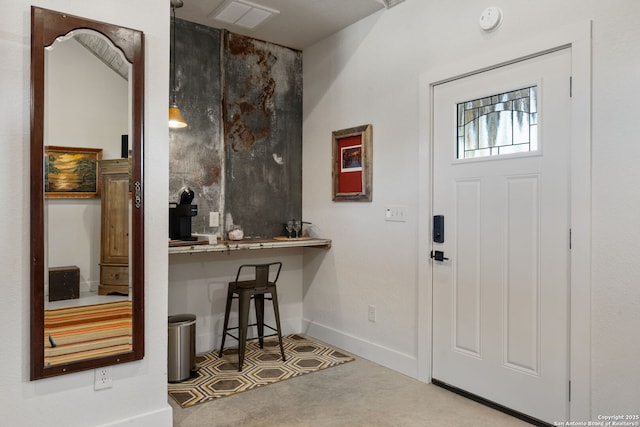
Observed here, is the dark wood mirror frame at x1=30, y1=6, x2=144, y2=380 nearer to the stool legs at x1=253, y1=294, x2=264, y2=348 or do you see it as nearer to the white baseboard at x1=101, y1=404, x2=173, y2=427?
the white baseboard at x1=101, y1=404, x2=173, y2=427

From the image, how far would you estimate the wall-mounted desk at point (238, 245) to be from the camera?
3171 mm

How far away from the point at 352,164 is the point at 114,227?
2086 mm

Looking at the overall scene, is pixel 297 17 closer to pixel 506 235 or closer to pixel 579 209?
pixel 506 235

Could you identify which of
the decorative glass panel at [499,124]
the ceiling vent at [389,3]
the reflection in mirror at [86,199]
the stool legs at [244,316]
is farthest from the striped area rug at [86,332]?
the ceiling vent at [389,3]

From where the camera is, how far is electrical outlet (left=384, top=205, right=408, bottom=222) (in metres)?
3.28

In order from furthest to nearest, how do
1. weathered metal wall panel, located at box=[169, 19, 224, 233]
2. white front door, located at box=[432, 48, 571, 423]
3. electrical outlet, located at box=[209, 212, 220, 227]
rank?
electrical outlet, located at box=[209, 212, 220, 227], weathered metal wall panel, located at box=[169, 19, 224, 233], white front door, located at box=[432, 48, 571, 423]

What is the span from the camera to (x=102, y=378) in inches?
87.4

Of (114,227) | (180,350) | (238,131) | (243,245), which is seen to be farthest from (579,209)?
(238,131)

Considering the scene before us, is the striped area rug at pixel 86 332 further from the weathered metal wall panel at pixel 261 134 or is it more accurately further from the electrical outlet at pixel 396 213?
the electrical outlet at pixel 396 213

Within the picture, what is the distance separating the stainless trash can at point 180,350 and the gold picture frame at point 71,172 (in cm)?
125

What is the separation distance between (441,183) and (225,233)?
1944 mm

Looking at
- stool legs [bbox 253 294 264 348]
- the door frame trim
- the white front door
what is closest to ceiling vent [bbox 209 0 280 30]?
the white front door

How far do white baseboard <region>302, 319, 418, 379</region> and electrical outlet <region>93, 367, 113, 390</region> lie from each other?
78.6 inches

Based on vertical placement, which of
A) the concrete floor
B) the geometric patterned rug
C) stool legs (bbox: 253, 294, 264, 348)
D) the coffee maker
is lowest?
the concrete floor
